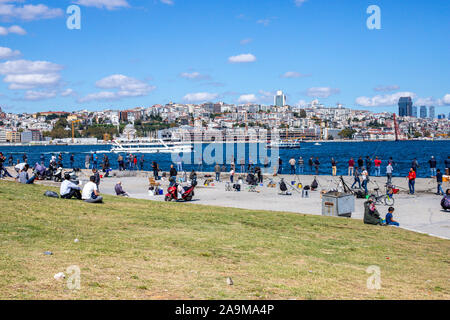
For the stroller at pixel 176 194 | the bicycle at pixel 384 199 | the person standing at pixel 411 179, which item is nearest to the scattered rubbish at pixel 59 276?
the stroller at pixel 176 194

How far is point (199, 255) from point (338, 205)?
27.2ft

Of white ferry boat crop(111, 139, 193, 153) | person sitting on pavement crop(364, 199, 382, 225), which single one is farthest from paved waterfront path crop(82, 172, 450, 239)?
white ferry boat crop(111, 139, 193, 153)

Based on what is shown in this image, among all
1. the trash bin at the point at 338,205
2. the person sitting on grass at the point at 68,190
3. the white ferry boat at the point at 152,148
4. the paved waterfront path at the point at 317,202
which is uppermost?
the white ferry boat at the point at 152,148

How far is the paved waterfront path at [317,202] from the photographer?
49.8ft

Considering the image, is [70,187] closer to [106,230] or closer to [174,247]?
[106,230]

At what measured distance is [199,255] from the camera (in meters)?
8.48

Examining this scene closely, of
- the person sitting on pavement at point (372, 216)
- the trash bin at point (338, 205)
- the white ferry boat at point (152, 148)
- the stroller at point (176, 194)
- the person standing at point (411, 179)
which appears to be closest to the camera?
the person sitting on pavement at point (372, 216)

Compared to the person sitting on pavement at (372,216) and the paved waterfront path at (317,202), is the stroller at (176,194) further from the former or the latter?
the person sitting on pavement at (372,216)

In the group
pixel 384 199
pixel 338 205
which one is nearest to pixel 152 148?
pixel 384 199

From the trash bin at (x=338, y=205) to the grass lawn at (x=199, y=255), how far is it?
153 centimetres
